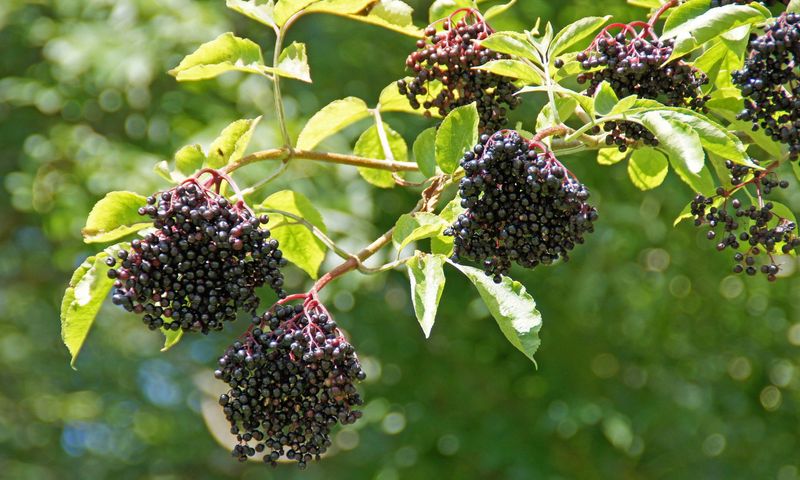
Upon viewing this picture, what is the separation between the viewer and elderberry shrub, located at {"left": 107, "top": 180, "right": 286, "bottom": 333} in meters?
1.82

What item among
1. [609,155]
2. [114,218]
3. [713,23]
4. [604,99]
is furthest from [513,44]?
[114,218]

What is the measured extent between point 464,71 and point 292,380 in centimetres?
74

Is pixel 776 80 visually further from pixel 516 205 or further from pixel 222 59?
pixel 222 59

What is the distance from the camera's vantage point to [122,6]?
17.5 feet

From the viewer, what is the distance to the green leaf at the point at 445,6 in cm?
219

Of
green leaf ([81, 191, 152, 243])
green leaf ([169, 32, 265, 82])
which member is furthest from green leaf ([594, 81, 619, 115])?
green leaf ([81, 191, 152, 243])

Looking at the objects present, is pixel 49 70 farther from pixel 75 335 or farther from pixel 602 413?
pixel 75 335

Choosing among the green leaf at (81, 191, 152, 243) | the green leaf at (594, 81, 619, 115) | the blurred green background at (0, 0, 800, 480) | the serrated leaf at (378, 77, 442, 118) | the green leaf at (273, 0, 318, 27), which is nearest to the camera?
the green leaf at (594, 81, 619, 115)

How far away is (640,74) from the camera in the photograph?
186cm

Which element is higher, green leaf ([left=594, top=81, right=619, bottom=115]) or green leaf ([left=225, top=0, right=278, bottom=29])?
green leaf ([left=594, top=81, right=619, bottom=115])

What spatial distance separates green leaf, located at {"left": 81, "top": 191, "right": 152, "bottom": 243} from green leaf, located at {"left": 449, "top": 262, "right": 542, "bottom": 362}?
71cm

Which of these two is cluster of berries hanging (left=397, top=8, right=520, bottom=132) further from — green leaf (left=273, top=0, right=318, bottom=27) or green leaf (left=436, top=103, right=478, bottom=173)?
green leaf (left=273, top=0, right=318, bottom=27)

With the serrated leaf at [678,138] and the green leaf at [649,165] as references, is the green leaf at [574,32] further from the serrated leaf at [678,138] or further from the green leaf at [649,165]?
the green leaf at [649,165]

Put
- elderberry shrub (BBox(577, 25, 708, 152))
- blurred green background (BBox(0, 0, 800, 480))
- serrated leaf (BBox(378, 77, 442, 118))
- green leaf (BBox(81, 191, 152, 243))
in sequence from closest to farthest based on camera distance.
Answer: elderberry shrub (BBox(577, 25, 708, 152)) → green leaf (BBox(81, 191, 152, 243)) → serrated leaf (BBox(378, 77, 442, 118)) → blurred green background (BBox(0, 0, 800, 480))
